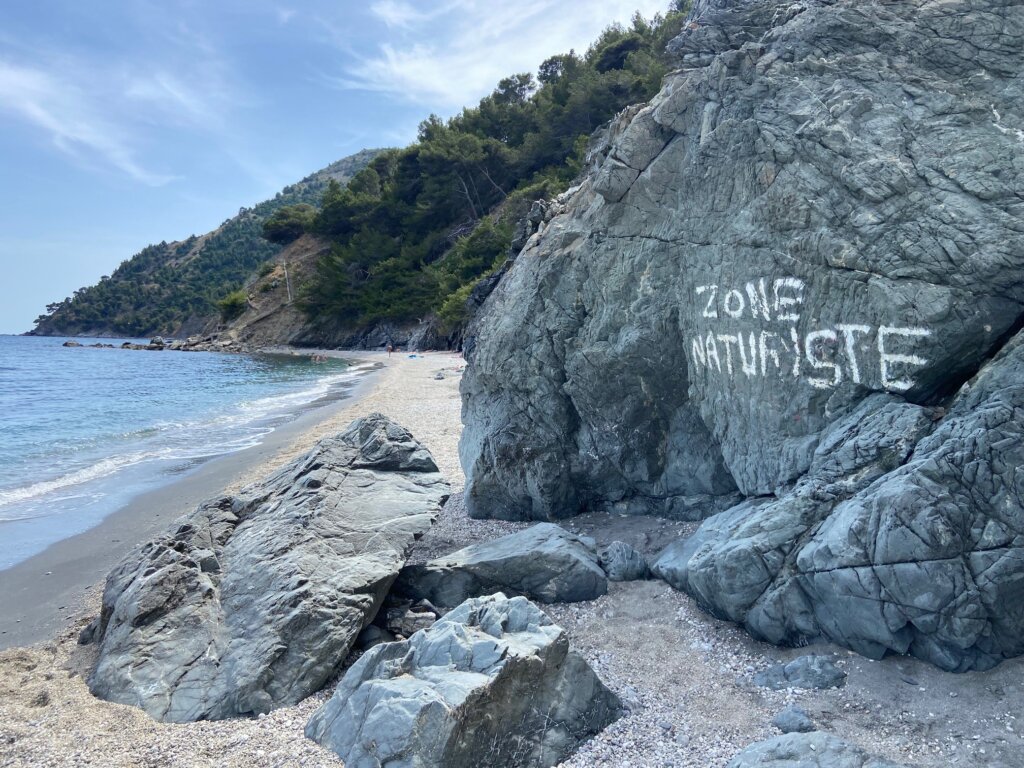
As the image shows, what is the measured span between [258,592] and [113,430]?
15.9m

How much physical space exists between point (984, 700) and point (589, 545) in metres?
3.45

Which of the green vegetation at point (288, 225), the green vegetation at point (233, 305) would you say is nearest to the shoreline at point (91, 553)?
the green vegetation at point (233, 305)

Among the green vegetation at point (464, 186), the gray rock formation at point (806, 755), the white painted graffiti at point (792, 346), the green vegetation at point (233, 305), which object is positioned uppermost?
the green vegetation at point (464, 186)

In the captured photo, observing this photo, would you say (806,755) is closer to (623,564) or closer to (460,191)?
(623,564)

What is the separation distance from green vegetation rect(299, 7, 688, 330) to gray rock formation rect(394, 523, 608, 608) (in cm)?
3319

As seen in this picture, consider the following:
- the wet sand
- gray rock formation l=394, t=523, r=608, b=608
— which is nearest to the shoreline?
the wet sand

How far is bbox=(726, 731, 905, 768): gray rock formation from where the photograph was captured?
3064 millimetres

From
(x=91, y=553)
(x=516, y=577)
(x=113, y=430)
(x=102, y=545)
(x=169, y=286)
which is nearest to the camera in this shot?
(x=516, y=577)

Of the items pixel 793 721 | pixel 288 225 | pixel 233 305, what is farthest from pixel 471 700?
pixel 288 225

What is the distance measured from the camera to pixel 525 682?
3.88m

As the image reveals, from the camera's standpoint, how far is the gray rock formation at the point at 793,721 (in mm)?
3788

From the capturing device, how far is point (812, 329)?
5.34 m

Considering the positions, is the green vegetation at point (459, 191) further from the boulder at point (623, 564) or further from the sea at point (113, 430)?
the boulder at point (623, 564)

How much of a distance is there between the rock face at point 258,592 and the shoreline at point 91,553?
48.5 inches
